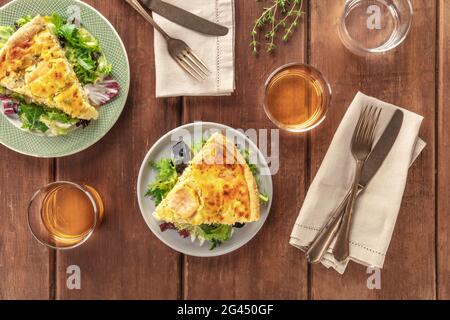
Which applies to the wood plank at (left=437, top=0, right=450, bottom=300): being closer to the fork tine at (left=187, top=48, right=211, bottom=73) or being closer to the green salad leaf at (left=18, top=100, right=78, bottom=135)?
the fork tine at (left=187, top=48, right=211, bottom=73)

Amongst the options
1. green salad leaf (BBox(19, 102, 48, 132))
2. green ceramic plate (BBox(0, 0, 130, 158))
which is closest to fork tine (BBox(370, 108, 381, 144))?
green ceramic plate (BBox(0, 0, 130, 158))

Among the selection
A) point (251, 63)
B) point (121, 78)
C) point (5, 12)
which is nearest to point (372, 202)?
point (251, 63)

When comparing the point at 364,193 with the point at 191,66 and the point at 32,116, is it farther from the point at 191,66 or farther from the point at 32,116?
the point at 32,116

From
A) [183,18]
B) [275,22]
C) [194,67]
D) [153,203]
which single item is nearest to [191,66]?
[194,67]

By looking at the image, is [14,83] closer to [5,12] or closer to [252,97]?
[5,12]

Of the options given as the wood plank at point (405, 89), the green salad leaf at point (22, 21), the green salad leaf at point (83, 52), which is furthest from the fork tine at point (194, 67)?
the green salad leaf at point (22, 21)
